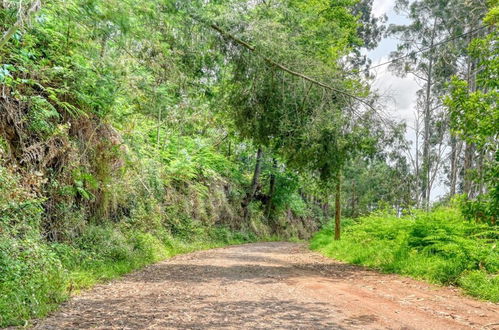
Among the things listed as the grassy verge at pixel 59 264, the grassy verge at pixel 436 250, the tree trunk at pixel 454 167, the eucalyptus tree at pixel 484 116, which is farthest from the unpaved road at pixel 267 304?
the tree trunk at pixel 454 167

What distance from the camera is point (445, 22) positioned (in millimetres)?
28391

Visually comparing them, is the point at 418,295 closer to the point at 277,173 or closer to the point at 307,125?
the point at 307,125

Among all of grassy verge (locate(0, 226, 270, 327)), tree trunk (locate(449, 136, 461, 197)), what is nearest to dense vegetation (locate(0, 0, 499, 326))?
grassy verge (locate(0, 226, 270, 327))

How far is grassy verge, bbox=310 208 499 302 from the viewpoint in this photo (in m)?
7.36

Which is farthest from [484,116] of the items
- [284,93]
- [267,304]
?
[267,304]

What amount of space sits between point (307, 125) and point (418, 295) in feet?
15.7

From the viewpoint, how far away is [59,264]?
17.5 feet

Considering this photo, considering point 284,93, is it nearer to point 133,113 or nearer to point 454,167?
point 133,113

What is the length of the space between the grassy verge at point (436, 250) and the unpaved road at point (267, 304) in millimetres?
455

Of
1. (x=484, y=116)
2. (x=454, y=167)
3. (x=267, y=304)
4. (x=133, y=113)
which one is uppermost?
(x=454, y=167)

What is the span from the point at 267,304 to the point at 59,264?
9.42ft

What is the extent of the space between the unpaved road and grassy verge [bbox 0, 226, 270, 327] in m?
0.25

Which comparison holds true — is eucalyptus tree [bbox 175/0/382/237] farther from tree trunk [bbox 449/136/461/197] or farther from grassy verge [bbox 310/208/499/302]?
tree trunk [bbox 449/136/461/197]

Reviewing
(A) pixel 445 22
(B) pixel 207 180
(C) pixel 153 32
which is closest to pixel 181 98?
(C) pixel 153 32
